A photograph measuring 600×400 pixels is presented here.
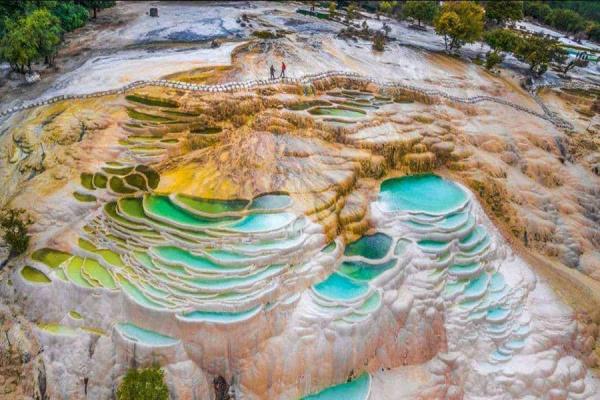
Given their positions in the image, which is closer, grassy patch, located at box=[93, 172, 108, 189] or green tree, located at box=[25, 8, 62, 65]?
grassy patch, located at box=[93, 172, 108, 189]

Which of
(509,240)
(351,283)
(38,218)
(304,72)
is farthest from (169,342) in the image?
(304,72)

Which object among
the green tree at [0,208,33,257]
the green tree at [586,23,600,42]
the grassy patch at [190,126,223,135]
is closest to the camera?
the green tree at [0,208,33,257]

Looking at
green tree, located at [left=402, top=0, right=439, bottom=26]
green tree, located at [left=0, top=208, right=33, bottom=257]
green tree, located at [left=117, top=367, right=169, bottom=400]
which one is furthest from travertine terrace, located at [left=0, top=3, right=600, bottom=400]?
green tree, located at [left=402, top=0, right=439, bottom=26]

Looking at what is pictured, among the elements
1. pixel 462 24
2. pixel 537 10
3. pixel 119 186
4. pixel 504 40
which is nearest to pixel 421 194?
pixel 119 186

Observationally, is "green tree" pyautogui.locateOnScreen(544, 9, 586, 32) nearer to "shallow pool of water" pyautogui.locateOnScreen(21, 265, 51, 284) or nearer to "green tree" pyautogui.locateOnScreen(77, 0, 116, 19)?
"green tree" pyautogui.locateOnScreen(77, 0, 116, 19)

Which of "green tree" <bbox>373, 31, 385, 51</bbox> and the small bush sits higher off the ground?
"green tree" <bbox>373, 31, 385, 51</bbox>

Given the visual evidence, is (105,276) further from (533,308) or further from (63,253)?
(533,308)
